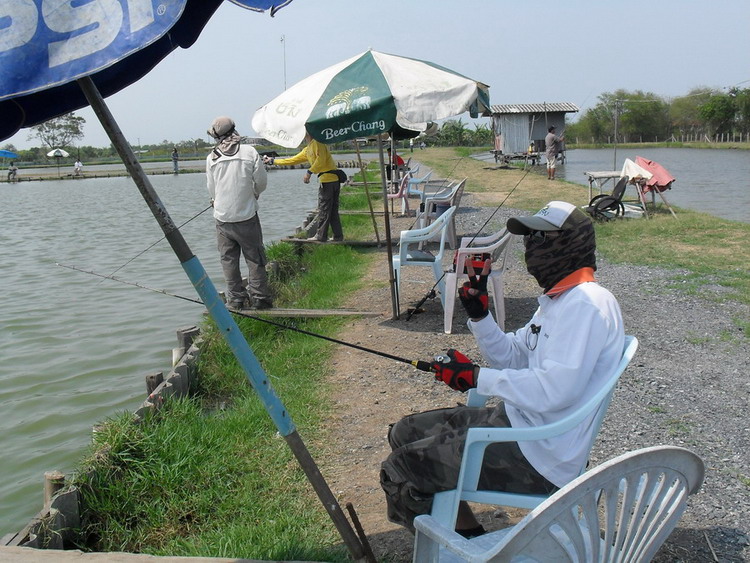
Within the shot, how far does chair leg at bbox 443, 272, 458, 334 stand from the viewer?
6.52 meters

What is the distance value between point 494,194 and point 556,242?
1857cm

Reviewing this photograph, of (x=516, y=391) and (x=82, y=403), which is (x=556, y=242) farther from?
(x=82, y=403)

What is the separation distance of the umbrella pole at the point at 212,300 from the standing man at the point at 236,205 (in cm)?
483

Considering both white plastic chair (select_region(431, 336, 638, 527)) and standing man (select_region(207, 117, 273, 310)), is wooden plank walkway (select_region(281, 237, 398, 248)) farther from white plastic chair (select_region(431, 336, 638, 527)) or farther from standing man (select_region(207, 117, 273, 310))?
white plastic chair (select_region(431, 336, 638, 527))

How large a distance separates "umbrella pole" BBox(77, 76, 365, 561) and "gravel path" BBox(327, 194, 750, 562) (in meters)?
0.66

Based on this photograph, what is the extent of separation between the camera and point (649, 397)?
15.7 ft

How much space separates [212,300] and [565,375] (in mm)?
1301

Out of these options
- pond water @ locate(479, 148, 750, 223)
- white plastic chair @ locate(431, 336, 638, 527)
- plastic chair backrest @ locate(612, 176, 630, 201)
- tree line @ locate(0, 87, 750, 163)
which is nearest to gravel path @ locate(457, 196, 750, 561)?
white plastic chair @ locate(431, 336, 638, 527)

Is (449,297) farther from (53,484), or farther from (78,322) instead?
(78,322)

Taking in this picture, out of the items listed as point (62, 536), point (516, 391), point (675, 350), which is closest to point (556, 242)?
point (516, 391)

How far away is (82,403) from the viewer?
6.73m

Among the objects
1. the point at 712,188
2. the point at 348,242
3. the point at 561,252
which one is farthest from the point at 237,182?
the point at 712,188

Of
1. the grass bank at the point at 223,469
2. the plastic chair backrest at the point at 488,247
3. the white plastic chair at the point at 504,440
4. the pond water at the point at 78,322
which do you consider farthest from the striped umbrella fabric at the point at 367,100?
the white plastic chair at the point at 504,440

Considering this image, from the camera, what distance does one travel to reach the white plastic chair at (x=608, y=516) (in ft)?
5.96
